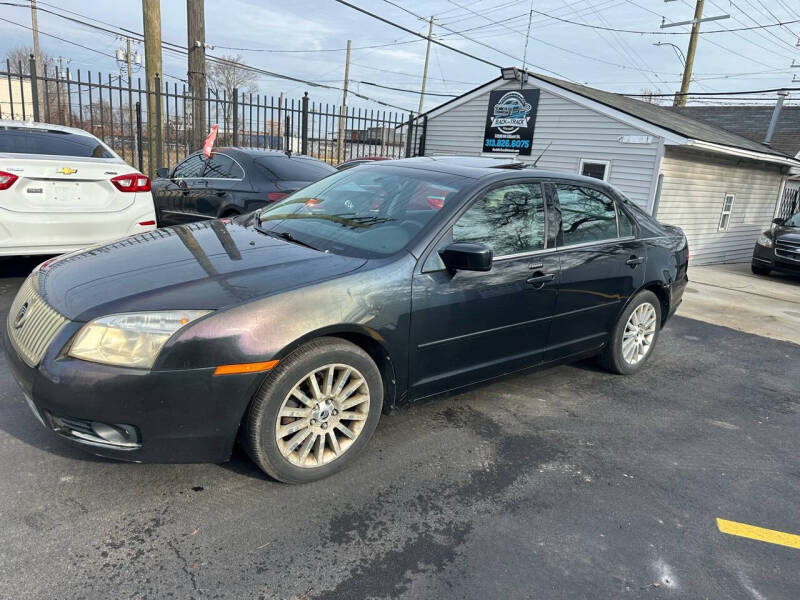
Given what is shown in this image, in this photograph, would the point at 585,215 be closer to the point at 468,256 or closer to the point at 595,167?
the point at 468,256

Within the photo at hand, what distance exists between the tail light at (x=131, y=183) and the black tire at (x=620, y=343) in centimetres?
467

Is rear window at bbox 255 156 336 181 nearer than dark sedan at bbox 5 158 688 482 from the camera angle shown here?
No

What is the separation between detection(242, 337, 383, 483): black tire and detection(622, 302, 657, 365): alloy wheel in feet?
8.33

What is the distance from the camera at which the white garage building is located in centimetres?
1182

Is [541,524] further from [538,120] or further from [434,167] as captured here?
[538,120]

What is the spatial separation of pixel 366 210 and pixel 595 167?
10893 mm

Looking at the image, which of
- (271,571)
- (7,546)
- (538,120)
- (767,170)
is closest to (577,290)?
(271,571)

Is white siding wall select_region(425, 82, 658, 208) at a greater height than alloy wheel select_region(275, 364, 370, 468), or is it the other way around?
white siding wall select_region(425, 82, 658, 208)

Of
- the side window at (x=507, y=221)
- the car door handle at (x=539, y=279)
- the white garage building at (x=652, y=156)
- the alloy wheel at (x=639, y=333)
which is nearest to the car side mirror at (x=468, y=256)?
the side window at (x=507, y=221)

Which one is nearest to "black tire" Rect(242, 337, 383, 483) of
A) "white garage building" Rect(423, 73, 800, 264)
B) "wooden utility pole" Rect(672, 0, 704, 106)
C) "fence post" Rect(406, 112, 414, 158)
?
"white garage building" Rect(423, 73, 800, 264)

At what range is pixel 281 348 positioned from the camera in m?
2.47

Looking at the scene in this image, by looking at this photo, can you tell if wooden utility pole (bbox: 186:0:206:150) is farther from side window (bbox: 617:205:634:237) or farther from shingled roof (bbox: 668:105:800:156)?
shingled roof (bbox: 668:105:800:156)

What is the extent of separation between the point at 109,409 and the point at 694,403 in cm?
397

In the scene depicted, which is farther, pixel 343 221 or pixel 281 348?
pixel 343 221
